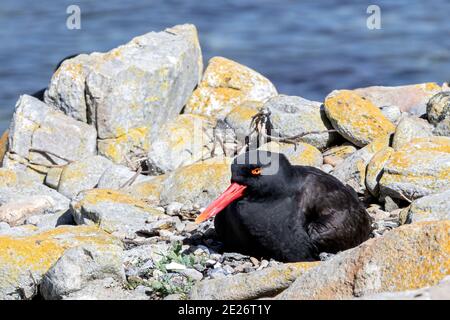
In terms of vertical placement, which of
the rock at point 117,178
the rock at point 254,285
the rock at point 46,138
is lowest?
the rock at point 117,178

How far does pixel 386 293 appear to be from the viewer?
17.6 ft

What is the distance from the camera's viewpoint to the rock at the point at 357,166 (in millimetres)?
9094

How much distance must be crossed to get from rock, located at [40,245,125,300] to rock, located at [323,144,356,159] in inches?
131

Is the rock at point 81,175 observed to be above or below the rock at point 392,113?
below

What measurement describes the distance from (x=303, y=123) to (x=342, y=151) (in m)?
0.49

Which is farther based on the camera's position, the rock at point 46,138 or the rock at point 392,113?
the rock at point 46,138

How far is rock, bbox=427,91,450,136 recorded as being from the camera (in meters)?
9.71

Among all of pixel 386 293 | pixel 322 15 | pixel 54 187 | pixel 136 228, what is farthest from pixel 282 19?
pixel 386 293

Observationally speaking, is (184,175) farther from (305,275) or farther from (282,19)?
(282,19)

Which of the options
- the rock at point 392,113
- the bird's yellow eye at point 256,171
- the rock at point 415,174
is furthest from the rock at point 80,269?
the rock at point 392,113

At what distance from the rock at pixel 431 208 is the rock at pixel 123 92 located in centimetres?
381

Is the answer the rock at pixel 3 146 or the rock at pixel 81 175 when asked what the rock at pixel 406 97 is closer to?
the rock at pixel 81 175

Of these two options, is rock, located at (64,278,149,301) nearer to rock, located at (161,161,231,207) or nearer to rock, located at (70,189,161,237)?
rock, located at (70,189,161,237)

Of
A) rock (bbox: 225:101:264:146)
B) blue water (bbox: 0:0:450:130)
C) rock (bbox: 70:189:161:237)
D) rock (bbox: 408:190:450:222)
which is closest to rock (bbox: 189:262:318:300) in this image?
rock (bbox: 408:190:450:222)
